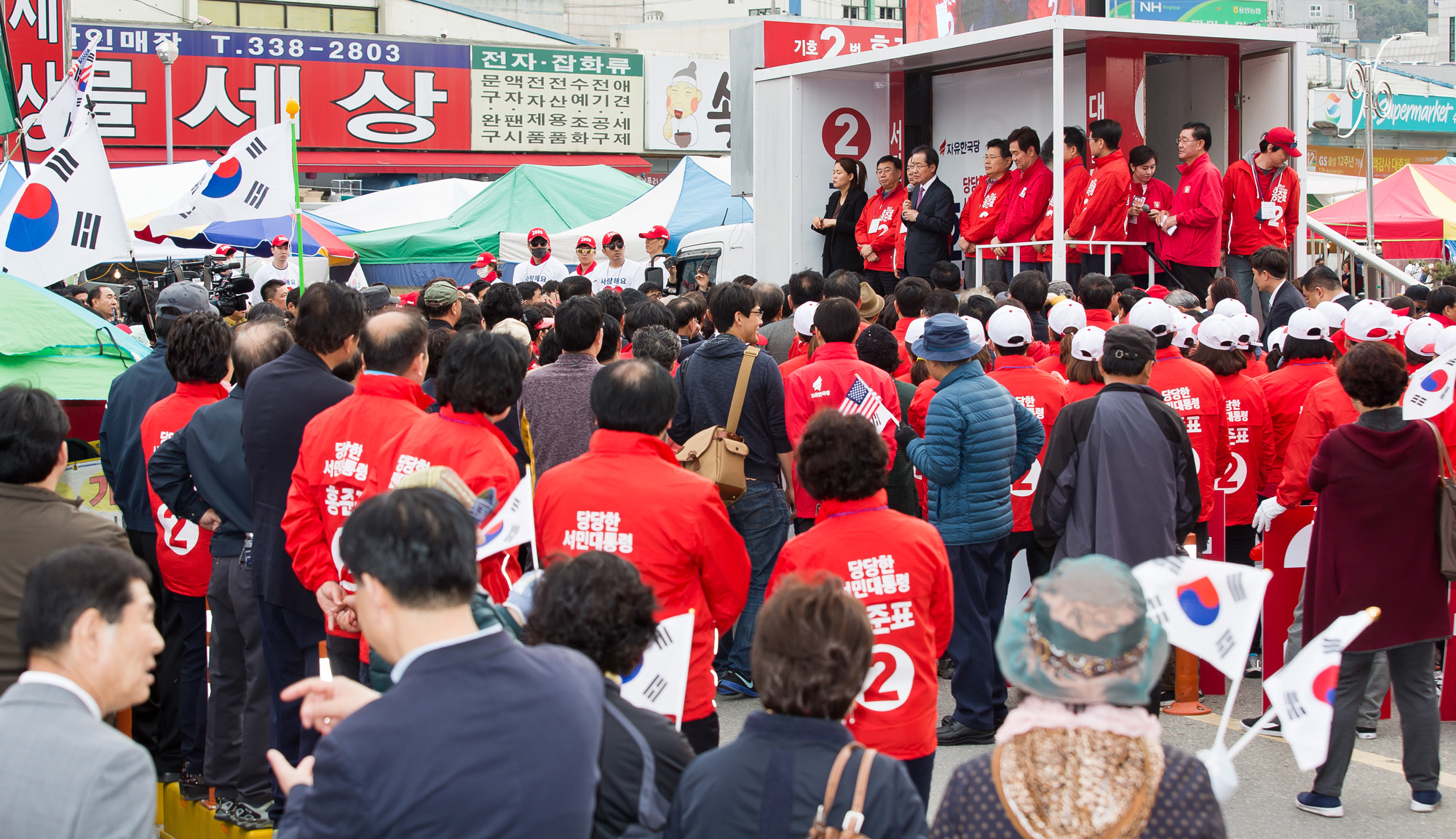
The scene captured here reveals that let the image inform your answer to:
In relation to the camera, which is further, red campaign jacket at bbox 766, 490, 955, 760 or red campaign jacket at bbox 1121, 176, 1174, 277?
red campaign jacket at bbox 1121, 176, 1174, 277

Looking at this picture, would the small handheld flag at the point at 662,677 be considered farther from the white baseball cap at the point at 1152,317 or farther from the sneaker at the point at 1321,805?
the white baseball cap at the point at 1152,317

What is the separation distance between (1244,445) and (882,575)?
3.56 meters

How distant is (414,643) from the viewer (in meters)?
2.25

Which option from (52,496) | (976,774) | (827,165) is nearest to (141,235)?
(827,165)

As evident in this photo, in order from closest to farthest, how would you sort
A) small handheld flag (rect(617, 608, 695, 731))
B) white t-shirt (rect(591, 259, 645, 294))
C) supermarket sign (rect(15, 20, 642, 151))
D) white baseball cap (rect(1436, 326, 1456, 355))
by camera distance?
small handheld flag (rect(617, 608, 695, 731))
white baseball cap (rect(1436, 326, 1456, 355))
white t-shirt (rect(591, 259, 645, 294))
supermarket sign (rect(15, 20, 642, 151))

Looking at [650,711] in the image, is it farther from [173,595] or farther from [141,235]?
[141,235]

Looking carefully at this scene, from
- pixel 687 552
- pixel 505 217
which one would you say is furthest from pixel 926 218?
pixel 505 217

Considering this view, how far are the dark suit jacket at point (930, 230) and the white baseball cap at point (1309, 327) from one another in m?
4.70

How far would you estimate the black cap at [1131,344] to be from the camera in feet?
16.9

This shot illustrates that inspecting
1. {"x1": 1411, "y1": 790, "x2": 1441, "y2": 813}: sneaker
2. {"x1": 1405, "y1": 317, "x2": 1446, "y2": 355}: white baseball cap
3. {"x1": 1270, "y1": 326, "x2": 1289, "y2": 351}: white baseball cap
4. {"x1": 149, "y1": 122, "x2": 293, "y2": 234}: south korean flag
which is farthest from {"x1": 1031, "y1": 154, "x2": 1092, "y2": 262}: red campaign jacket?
{"x1": 1411, "y1": 790, "x2": 1441, "y2": 813}: sneaker

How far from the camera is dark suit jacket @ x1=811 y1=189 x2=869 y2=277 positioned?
1206 centimetres

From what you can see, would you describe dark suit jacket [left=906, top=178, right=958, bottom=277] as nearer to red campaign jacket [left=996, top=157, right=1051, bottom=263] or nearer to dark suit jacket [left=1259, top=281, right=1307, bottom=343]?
red campaign jacket [left=996, top=157, right=1051, bottom=263]

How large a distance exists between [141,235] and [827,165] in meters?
10.8

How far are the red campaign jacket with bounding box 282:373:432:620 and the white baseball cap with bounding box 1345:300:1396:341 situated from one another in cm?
456
